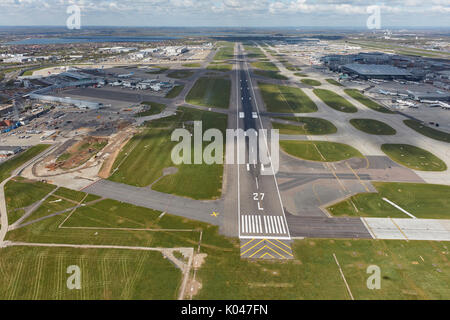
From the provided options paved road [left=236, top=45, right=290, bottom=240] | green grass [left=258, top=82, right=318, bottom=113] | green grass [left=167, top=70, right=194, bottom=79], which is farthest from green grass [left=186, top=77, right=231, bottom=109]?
paved road [left=236, top=45, right=290, bottom=240]

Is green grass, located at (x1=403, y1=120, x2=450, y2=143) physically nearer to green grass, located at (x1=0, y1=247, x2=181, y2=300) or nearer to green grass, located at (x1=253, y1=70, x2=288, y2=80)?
green grass, located at (x1=253, y1=70, x2=288, y2=80)

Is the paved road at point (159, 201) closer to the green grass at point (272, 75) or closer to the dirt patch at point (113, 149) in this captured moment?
the dirt patch at point (113, 149)

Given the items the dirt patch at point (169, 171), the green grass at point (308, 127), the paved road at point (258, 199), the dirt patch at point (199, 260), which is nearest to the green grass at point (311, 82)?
the green grass at point (308, 127)

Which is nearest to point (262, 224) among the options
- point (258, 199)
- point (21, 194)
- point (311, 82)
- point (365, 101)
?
point (258, 199)

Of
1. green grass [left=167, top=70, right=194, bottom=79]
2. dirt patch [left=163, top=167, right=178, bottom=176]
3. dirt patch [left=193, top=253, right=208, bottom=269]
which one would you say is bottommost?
dirt patch [left=193, top=253, right=208, bottom=269]

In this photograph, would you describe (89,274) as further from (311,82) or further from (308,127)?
(311,82)
